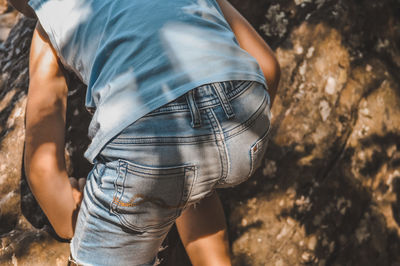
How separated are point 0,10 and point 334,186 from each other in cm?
336

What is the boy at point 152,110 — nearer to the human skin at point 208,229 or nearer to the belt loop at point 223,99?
the belt loop at point 223,99

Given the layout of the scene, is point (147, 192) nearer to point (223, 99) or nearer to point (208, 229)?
point (223, 99)

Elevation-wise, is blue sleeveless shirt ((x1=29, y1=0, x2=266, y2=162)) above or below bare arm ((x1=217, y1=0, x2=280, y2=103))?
above

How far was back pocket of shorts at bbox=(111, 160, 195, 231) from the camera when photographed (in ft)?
4.36

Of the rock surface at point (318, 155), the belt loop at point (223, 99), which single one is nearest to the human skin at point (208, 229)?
the rock surface at point (318, 155)

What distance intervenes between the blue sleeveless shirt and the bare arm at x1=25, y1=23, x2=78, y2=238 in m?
0.50

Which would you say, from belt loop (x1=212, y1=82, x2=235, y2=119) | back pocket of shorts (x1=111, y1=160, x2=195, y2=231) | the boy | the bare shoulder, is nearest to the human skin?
the boy

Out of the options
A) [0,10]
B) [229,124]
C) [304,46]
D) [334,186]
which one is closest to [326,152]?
[334,186]

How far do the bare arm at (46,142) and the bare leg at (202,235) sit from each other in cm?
59

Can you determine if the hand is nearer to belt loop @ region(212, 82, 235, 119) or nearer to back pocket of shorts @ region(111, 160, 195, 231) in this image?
back pocket of shorts @ region(111, 160, 195, 231)

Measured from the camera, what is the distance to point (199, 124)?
1296mm

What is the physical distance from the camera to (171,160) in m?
1.30

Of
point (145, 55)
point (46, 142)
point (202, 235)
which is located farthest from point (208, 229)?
point (145, 55)

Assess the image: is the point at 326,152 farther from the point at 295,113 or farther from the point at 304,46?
the point at 304,46
